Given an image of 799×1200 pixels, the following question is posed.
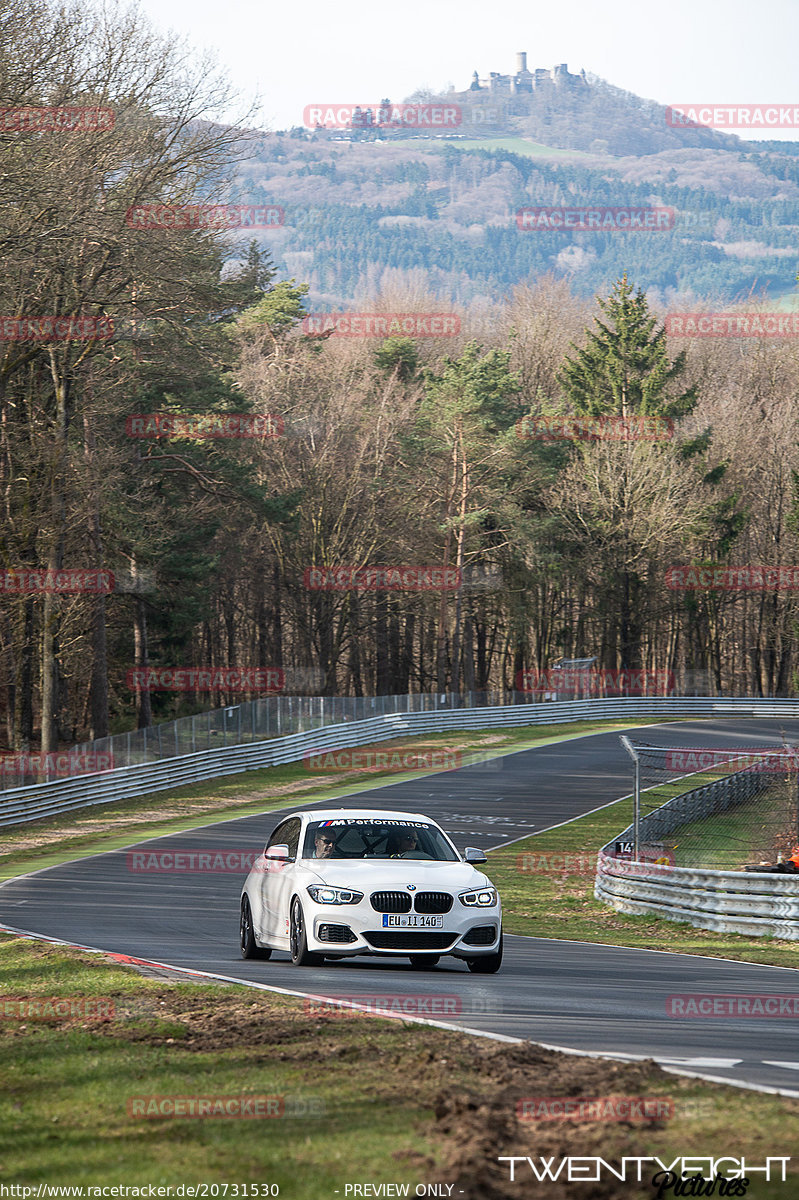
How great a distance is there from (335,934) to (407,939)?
640 mm

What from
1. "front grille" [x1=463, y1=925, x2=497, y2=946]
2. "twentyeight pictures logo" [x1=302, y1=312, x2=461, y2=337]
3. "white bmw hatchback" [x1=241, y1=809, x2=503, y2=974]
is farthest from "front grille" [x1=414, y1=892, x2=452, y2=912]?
"twentyeight pictures logo" [x1=302, y1=312, x2=461, y2=337]

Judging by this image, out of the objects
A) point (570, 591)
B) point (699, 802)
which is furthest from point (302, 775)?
point (570, 591)

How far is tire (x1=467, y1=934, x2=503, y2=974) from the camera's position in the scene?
40.4 feet

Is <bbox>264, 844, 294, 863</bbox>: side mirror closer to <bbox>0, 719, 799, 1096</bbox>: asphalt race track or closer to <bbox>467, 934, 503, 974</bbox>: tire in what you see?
<bbox>0, 719, 799, 1096</bbox>: asphalt race track

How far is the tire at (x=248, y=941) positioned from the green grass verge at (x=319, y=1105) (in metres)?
4.35

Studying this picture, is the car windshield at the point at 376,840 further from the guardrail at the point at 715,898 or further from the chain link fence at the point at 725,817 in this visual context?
the chain link fence at the point at 725,817

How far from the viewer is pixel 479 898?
1220cm

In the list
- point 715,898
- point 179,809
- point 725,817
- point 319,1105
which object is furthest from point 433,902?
point 179,809

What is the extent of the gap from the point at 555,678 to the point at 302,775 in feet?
83.0

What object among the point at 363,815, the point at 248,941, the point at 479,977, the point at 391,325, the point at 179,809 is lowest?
the point at 179,809

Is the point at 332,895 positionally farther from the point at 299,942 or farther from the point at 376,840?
the point at 376,840

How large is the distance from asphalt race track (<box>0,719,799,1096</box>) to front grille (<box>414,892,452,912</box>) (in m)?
0.60

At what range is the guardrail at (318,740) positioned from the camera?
35.2 meters

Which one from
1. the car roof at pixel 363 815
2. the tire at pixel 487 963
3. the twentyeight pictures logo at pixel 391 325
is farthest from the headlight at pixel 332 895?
the twentyeight pictures logo at pixel 391 325
